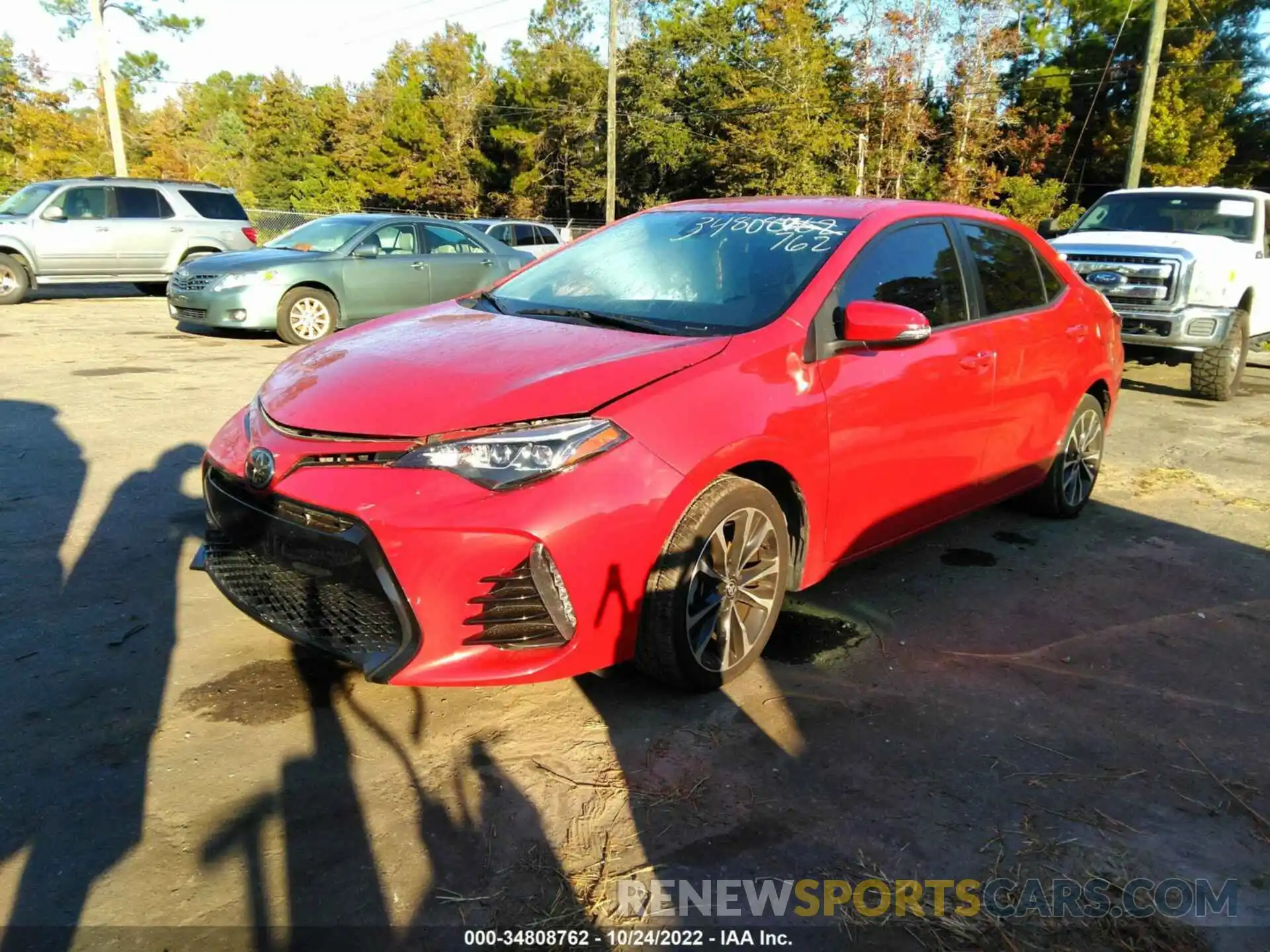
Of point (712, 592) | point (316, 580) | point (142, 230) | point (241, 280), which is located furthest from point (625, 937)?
point (142, 230)

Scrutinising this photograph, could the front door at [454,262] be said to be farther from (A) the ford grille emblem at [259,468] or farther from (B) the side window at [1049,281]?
(A) the ford grille emblem at [259,468]

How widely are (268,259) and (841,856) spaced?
10.2m

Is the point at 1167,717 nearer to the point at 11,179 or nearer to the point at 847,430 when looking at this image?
the point at 847,430

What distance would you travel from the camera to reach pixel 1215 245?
958cm

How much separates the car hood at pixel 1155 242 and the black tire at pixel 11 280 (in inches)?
574

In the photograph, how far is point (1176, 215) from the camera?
415 inches

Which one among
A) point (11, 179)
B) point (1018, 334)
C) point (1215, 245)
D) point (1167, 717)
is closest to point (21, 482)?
point (1018, 334)

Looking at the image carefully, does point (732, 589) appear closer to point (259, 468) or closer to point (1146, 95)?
point (259, 468)

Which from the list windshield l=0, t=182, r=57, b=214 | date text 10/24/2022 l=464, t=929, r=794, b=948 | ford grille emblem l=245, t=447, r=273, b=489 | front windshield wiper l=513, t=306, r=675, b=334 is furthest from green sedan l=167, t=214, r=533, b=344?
date text 10/24/2022 l=464, t=929, r=794, b=948

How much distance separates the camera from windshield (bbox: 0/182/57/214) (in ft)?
47.1

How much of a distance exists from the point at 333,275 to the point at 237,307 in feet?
3.73

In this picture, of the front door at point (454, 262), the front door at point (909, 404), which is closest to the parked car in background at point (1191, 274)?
the front door at point (909, 404)

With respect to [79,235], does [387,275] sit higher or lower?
lower

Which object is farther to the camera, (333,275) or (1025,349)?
(333,275)
